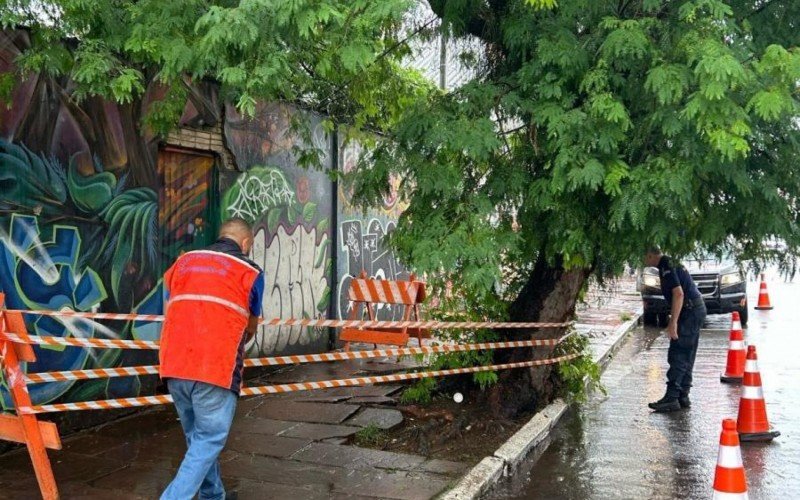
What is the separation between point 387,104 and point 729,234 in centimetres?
387

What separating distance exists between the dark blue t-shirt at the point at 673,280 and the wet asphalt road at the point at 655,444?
52.2 inches

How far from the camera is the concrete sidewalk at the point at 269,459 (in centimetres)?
568

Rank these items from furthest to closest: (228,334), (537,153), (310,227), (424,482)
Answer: (310,227) → (537,153) → (424,482) → (228,334)

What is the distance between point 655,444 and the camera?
7.52 meters

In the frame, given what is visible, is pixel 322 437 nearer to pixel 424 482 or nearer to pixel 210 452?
pixel 424 482

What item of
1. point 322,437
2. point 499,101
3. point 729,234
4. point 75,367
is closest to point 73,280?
point 75,367

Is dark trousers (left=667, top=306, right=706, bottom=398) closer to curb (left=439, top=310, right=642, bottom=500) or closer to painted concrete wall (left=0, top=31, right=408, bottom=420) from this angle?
curb (left=439, top=310, right=642, bottom=500)

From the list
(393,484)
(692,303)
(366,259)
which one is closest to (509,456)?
(393,484)

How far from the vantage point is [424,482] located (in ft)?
19.4

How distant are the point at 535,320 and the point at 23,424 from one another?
200 inches

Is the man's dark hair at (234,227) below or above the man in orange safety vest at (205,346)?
above

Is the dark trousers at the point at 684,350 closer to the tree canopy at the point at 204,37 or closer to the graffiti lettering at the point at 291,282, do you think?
the graffiti lettering at the point at 291,282

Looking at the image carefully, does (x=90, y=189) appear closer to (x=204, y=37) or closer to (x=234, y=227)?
(x=234, y=227)

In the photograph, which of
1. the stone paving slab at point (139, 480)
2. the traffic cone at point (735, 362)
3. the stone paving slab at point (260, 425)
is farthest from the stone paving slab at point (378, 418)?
the traffic cone at point (735, 362)
